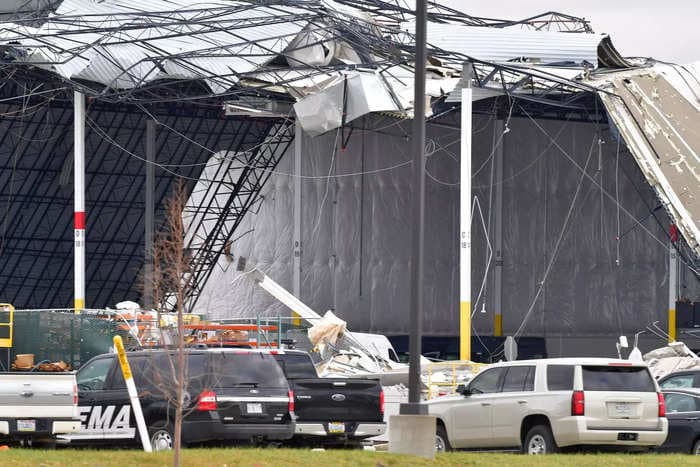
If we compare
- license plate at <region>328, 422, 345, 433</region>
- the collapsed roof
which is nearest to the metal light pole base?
license plate at <region>328, 422, 345, 433</region>

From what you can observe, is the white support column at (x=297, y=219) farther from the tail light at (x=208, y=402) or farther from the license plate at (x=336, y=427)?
the tail light at (x=208, y=402)

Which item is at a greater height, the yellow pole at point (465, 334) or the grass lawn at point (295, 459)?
the yellow pole at point (465, 334)

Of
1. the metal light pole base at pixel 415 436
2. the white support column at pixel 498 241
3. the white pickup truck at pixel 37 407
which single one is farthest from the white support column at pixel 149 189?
the metal light pole base at pixel 415 436

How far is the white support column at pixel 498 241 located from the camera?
5428 centimetres

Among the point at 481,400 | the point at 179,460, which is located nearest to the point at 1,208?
the point at 481,400

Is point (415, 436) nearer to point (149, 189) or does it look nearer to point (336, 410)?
point (336, 410)

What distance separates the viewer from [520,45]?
43906 millimetres

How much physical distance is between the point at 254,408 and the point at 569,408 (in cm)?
481

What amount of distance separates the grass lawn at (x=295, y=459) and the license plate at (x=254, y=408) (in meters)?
1.83

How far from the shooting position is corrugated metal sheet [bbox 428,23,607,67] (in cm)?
4341

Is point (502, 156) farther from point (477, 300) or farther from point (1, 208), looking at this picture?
point (1, 208)

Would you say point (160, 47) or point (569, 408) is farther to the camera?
point (160, 47)

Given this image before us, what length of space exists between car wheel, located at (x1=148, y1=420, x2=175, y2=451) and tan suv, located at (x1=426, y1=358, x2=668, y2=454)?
12.8ft

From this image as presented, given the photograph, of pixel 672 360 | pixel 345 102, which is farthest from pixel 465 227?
pixel 672 360
